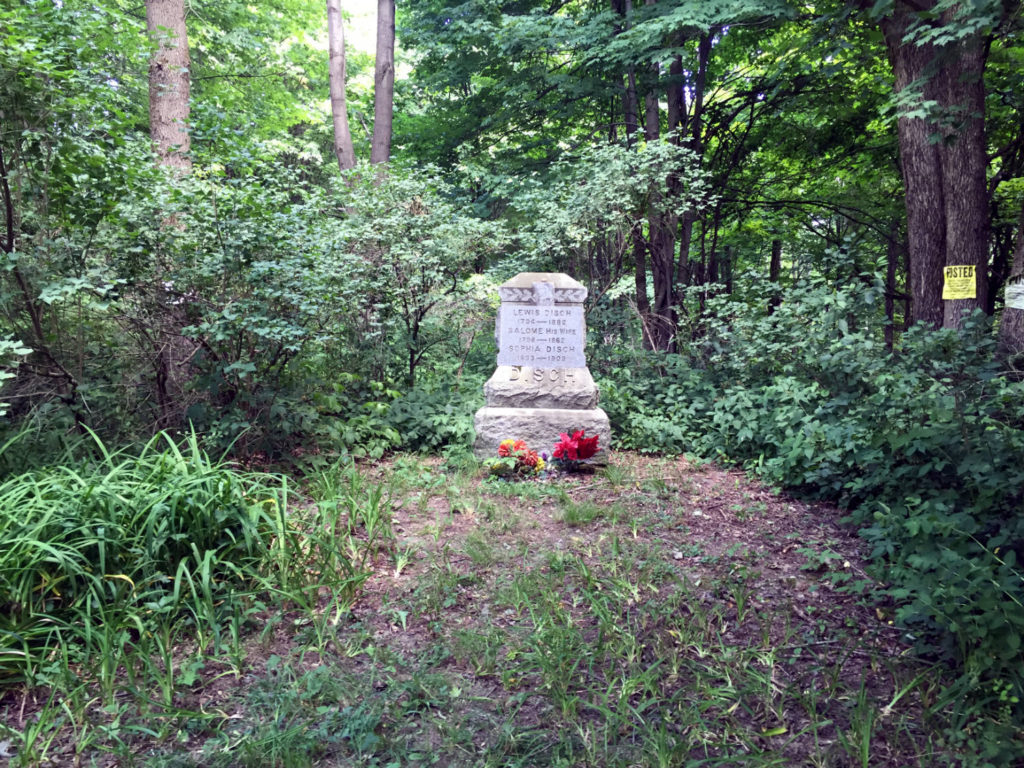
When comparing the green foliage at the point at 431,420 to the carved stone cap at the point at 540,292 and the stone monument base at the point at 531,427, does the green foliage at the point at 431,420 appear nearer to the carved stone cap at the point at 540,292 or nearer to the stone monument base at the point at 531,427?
the stone monument base at the point at 531,427

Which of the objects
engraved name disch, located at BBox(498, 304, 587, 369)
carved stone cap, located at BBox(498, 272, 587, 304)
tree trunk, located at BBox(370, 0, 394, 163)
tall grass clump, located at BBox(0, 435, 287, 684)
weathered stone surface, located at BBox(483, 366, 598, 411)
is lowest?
tall grass clump, located at BBox(0, 435, 287, 684)

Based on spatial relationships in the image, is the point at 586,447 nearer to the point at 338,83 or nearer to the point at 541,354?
the point at 541,354

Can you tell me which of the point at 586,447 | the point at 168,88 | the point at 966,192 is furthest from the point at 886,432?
the point at 168,88

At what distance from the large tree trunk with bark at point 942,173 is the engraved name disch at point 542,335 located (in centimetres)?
299

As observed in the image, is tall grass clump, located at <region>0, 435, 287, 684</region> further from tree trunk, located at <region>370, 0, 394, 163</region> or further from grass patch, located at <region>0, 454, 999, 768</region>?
tree trunk, located at <region>370, 0, 394, 163</region>

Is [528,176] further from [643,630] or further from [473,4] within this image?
[643,630]

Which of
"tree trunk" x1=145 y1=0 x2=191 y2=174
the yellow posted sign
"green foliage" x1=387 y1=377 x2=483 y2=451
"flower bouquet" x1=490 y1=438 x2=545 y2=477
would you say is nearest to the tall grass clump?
"flower bouquet" x1=490 y1=438 x2=545 y2=477

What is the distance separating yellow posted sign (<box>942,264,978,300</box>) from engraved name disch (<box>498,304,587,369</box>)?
337cm

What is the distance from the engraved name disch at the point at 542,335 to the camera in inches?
226

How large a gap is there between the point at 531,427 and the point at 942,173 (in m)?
4.50

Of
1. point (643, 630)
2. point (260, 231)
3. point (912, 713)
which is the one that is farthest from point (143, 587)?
point (912, 713)

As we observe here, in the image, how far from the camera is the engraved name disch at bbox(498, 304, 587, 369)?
5.75 meters

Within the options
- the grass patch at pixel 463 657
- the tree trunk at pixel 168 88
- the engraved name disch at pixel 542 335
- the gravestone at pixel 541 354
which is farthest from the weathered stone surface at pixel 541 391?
the tree trunk at pixel 168 88

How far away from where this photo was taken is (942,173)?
566cm
